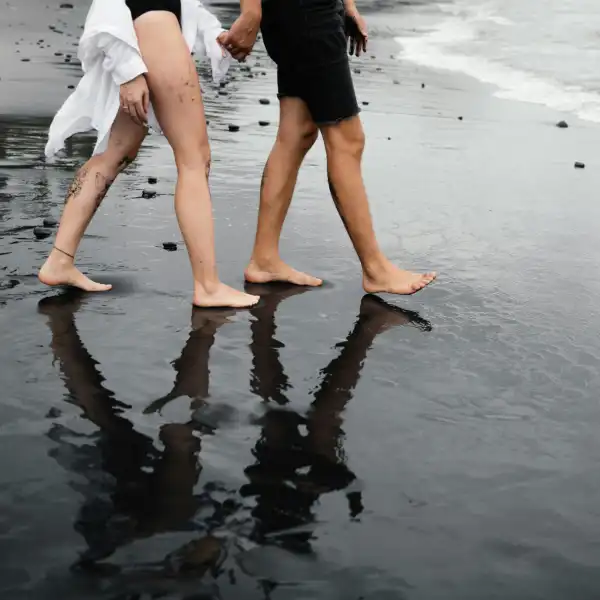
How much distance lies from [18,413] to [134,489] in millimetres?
676

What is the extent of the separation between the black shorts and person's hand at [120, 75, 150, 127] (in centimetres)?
74

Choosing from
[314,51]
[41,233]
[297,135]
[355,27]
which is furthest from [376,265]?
[41,233]

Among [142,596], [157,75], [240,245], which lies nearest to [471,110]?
[240,245]

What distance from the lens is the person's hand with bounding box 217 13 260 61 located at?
14.6 ft

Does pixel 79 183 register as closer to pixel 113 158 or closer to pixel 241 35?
pixel 113 158

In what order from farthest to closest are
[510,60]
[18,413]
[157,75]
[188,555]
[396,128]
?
[510,60] < [396,128] < [157,75] < [18,413] < [188,555]

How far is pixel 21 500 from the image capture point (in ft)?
9.09

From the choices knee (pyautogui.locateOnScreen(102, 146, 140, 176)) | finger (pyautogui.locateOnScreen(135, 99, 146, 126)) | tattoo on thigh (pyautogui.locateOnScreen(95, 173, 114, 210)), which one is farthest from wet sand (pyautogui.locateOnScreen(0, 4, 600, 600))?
finger (pyautogui.locateOnScreen(135, 99, 146, 126))

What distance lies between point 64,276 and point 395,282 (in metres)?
1.54

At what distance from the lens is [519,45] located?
66.7ft

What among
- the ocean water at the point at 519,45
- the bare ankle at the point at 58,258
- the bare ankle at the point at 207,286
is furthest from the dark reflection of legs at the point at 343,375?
the ocean water at the point at 519,45

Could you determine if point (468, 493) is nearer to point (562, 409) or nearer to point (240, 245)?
point (562, 409)

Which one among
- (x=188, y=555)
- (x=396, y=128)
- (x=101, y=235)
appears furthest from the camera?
(x=396, y=128)

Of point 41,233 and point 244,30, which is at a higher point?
point 244,30
